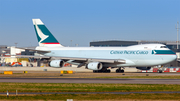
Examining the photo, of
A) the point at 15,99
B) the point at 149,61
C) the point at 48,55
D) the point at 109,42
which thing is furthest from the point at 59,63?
the point at 109,42

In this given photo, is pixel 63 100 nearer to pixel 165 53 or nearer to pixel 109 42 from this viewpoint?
pixel 165 53

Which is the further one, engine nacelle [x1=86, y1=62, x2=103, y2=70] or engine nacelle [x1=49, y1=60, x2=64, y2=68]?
engine nacelle [x1=49, y1=60, x2=64, y2=68]

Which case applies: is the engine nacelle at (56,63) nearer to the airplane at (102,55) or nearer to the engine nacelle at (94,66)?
the airplane at (102,55)

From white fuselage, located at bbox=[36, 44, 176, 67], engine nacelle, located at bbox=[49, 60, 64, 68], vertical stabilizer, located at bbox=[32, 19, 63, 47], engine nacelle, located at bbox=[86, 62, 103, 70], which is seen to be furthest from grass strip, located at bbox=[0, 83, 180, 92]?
vertical stabilizer, located at bbox=[32, 19, 63, 47]

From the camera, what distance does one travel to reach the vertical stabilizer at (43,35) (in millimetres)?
69125

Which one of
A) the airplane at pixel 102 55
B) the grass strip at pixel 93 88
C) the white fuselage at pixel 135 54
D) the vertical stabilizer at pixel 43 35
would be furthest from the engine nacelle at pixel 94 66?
the grass strip at pixel 93 88

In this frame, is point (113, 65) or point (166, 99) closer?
point (166, 99)

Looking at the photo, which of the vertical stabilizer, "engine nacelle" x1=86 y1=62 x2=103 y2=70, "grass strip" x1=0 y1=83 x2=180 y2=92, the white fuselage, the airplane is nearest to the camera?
"grass strip" x1=0 y1=83 x2=180 y2=92

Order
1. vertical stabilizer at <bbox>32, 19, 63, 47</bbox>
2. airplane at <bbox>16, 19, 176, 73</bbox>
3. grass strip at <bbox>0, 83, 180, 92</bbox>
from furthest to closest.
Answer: vertical stabilizer at <bbox>32, 19, 63, 47</bbox> → airplane at <bbox>16, 19, 176, 73</bbox> → grass strip at <bbox>0, 83, 180, 92</bbox>

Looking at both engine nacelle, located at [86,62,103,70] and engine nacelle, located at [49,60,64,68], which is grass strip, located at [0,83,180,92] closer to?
engine nacelle, located at [86,62,103,70]

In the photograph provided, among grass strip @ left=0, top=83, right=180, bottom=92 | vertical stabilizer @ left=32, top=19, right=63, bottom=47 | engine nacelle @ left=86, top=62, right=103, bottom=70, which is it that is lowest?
grass strip @ left=0, top=83, right=180, bottom=92

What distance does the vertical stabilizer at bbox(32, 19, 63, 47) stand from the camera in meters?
69.1

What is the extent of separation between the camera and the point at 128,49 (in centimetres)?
6075

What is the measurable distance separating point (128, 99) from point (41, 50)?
1934 inches
